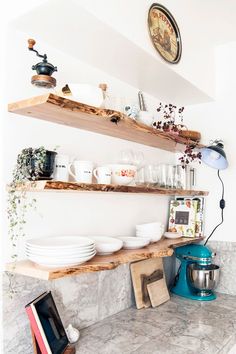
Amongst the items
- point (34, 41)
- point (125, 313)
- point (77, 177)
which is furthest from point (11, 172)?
point (125, 313)

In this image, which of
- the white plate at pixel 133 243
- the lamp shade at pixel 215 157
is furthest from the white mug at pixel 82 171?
the lamp shade at pixel 215 157

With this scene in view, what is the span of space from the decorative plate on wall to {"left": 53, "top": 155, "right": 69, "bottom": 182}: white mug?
2.64 ft

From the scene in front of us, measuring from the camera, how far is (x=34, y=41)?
1.32 m

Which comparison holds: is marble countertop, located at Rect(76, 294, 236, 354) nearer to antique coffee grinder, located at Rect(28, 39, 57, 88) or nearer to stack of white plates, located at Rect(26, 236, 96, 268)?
stack of white plates, located at Rect(26, 236, 96, 268)

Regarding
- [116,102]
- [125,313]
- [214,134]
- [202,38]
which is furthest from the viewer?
[214,134]

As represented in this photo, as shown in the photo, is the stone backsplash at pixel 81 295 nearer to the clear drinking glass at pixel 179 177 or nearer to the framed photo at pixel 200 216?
the framed photo at pixel 200 216

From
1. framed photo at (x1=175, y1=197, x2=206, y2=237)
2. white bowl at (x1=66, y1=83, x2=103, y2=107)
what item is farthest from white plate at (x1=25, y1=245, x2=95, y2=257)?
framed photo at (x1=175, y1=197, x2=206, y2=237)

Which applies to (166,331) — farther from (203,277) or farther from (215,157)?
(215,157)

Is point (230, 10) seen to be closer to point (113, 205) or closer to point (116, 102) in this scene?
point (116, 102)

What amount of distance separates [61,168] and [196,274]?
126 centimetres

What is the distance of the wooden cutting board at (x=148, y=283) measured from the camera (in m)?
1.95

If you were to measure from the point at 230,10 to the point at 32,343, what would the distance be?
6.84 ft

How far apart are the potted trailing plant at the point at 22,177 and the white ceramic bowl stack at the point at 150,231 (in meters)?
0.77

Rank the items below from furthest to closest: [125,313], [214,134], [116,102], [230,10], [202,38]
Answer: [214,134] → [202,38] → [230,10] → [125,313] → [116,102]
